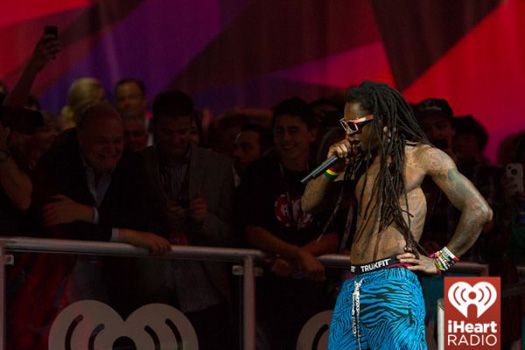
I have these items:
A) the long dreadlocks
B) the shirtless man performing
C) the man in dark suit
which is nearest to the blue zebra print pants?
the shirtless man performing

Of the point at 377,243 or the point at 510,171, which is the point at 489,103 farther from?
the point at 377,243

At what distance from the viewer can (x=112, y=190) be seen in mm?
6184

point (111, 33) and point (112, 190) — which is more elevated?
point (111, 33)

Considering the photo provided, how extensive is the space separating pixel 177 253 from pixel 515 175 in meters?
2.59

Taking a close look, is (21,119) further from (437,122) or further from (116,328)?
(437,122)

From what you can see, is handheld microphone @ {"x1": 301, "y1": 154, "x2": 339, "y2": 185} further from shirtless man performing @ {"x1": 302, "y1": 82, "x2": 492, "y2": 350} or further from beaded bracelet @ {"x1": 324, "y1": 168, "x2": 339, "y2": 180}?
beaded bracelet @ {"x1": 324, "y1": 168, "x2": 339, "y2": 180}

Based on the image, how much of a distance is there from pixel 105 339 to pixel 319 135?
6.95 ft

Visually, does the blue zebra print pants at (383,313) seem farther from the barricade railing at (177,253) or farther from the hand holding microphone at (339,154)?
the barricade railing at (177,253)

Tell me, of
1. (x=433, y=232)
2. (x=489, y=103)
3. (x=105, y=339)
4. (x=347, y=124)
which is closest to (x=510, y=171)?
(x=433, y=232)

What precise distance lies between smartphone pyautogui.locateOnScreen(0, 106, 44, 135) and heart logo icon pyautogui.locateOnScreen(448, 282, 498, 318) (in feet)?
8.59

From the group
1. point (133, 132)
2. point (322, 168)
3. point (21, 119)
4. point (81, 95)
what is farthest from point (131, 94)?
point (322, 168)

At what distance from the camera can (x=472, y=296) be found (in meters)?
6.52

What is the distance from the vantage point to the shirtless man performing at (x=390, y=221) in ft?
16.5

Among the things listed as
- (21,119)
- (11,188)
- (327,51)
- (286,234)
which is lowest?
(286,234)
